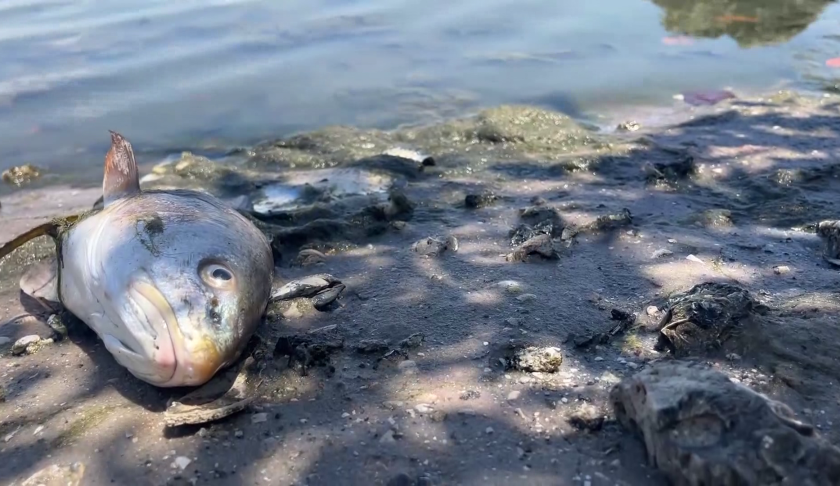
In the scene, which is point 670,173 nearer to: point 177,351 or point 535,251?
point 535,251

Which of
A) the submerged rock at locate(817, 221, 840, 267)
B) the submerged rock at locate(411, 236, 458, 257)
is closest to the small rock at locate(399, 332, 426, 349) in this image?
the submerged rock at locate(411, 236, 458, 257)

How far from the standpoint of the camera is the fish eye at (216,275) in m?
3.22

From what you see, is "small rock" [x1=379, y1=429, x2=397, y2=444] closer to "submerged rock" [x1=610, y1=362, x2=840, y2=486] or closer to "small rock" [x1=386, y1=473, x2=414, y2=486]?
"small rock" [x1=386, y1=473, x2=414, y2=486]

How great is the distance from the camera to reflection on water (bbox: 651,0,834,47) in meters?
11.2

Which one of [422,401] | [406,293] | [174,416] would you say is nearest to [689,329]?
[422,401]

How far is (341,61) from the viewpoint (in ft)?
33.2

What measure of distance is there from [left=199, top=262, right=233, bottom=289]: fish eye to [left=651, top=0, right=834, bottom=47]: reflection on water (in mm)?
10319

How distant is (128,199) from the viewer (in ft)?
13.3

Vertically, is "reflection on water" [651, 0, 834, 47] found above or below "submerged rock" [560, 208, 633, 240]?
above

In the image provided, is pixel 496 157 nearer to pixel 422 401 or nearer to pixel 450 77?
pixel 450 77

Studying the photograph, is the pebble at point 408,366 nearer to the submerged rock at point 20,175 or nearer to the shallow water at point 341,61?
the shallow water at point 341,61

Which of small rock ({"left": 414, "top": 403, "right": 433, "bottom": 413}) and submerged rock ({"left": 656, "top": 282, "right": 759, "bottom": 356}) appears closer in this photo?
small rock ({"left": 414, "top": 403, "right": 433, "bottom": 413})

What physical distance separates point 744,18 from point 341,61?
7167mm

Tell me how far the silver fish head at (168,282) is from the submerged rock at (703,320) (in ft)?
6.97
